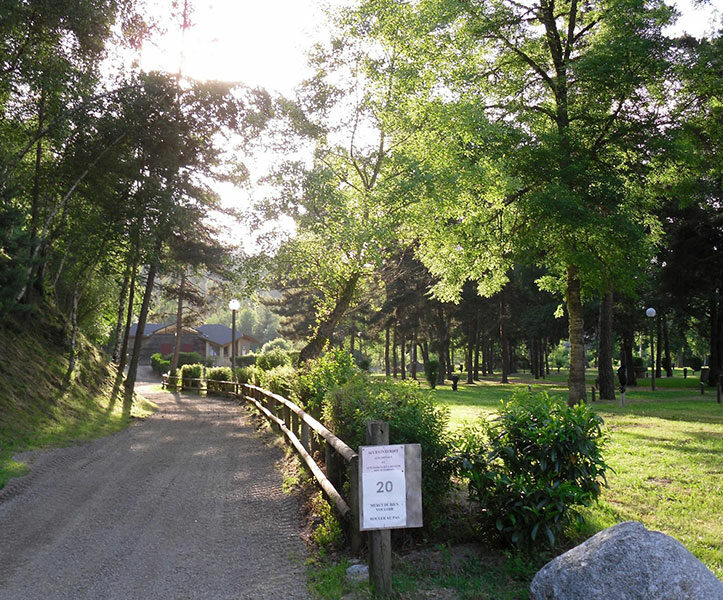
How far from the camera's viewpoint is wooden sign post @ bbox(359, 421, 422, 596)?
14.8ft

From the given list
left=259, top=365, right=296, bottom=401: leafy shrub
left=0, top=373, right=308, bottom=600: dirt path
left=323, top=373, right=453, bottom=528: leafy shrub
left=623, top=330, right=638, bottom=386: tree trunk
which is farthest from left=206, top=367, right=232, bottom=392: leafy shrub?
left=623, top=330, right=638, bottom=386: tree trunk

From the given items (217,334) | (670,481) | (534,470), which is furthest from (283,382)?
(217,334)

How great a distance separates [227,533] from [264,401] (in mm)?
10809

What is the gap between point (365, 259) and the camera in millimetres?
17094

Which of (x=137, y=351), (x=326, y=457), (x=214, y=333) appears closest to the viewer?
(x=326, y=457)

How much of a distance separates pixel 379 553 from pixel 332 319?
15188 millimetres

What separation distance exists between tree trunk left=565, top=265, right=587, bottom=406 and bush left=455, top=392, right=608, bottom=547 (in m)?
11.3

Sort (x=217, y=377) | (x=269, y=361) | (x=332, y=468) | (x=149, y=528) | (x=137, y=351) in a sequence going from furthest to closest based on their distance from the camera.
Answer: (x=217, y=377), (x=137, y=351), (x=269, y=361), (x=332, y=468), (x=149, y=528)

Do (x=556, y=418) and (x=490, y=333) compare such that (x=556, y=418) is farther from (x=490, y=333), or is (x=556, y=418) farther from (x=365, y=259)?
(x=490, y=333)

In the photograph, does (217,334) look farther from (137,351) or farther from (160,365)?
(137,351)

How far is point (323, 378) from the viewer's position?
30.4 feet

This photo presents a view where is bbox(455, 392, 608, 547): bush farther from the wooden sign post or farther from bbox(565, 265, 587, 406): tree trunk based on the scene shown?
bbox(565, 265, 587, 406): tree trunk

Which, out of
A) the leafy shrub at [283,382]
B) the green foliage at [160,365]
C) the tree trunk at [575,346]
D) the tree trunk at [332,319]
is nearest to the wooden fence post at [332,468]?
the leafy shrub at [283,382]

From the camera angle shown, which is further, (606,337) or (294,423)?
(606,337)
